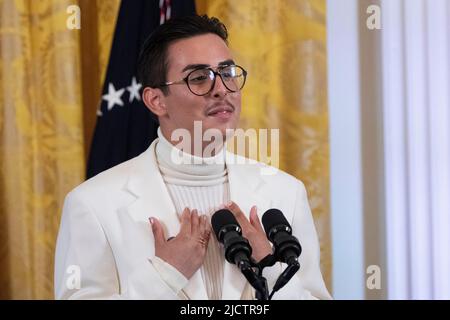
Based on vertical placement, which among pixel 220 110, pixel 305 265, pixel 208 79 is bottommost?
pixel 305 265

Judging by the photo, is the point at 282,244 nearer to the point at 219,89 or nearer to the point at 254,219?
the point at 254,219

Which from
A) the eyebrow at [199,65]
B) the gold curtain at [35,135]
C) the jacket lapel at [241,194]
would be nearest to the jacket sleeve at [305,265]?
the jacket lapel at [241,194]

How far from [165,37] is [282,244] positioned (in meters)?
0.92

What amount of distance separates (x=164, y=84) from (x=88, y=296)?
739 millimetres

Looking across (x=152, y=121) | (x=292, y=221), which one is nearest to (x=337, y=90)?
(x=152, y=121)

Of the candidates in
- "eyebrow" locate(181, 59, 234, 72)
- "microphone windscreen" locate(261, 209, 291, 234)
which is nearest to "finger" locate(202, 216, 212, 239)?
"microphone windscreen" locate(261, 209, 291, 234)

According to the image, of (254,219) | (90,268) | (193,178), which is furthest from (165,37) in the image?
(90,268)

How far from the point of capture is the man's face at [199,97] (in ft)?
6.61

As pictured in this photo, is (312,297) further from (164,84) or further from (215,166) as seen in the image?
(164,84)

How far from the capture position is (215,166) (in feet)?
7.02

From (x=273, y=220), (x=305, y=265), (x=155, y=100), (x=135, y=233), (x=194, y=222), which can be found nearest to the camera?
(x=273, y=220)

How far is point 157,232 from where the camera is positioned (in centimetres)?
188

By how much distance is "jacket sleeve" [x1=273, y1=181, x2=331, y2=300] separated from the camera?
190cm

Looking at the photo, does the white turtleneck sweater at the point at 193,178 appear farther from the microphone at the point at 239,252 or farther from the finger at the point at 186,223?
the microphone at the point at 239,252
